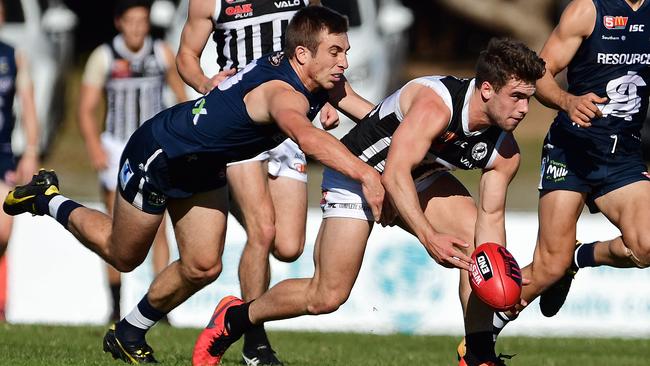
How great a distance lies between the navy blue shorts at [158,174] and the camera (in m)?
8.04

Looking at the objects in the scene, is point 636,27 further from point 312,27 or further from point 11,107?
point 11,107

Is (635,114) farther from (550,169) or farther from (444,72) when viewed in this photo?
(444,72)

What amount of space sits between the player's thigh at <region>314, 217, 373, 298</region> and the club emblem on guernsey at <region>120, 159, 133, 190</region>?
1.20 m

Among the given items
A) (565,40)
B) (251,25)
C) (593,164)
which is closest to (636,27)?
(565,40)

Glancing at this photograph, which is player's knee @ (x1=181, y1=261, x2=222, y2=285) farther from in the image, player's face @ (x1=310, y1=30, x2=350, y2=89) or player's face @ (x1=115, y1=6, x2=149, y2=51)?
player's face @ (x1=115, y1=6, x2=149, y2=51)

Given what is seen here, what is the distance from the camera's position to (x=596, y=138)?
9211 mm

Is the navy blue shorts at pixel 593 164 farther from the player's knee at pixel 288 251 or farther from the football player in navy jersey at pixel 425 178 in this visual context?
the player's knee at pixel 288 251

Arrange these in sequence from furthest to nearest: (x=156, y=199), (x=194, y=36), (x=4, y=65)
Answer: (x=4, y=65), (x=194, y=36), (x=156, y=199)

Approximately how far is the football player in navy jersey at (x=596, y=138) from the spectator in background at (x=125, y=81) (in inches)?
179

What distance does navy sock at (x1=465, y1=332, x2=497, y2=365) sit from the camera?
8109 millimetres

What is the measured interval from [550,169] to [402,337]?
9.78 ft

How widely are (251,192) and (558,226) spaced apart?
1989 millimetres

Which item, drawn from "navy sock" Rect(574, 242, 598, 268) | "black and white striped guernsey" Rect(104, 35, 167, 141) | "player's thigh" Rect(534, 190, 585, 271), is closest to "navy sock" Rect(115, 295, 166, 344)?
"player's thigh" Rect(534, 190, 585, 271)

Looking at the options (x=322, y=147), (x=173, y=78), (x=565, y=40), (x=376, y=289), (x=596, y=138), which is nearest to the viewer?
(x=322, y=147)
